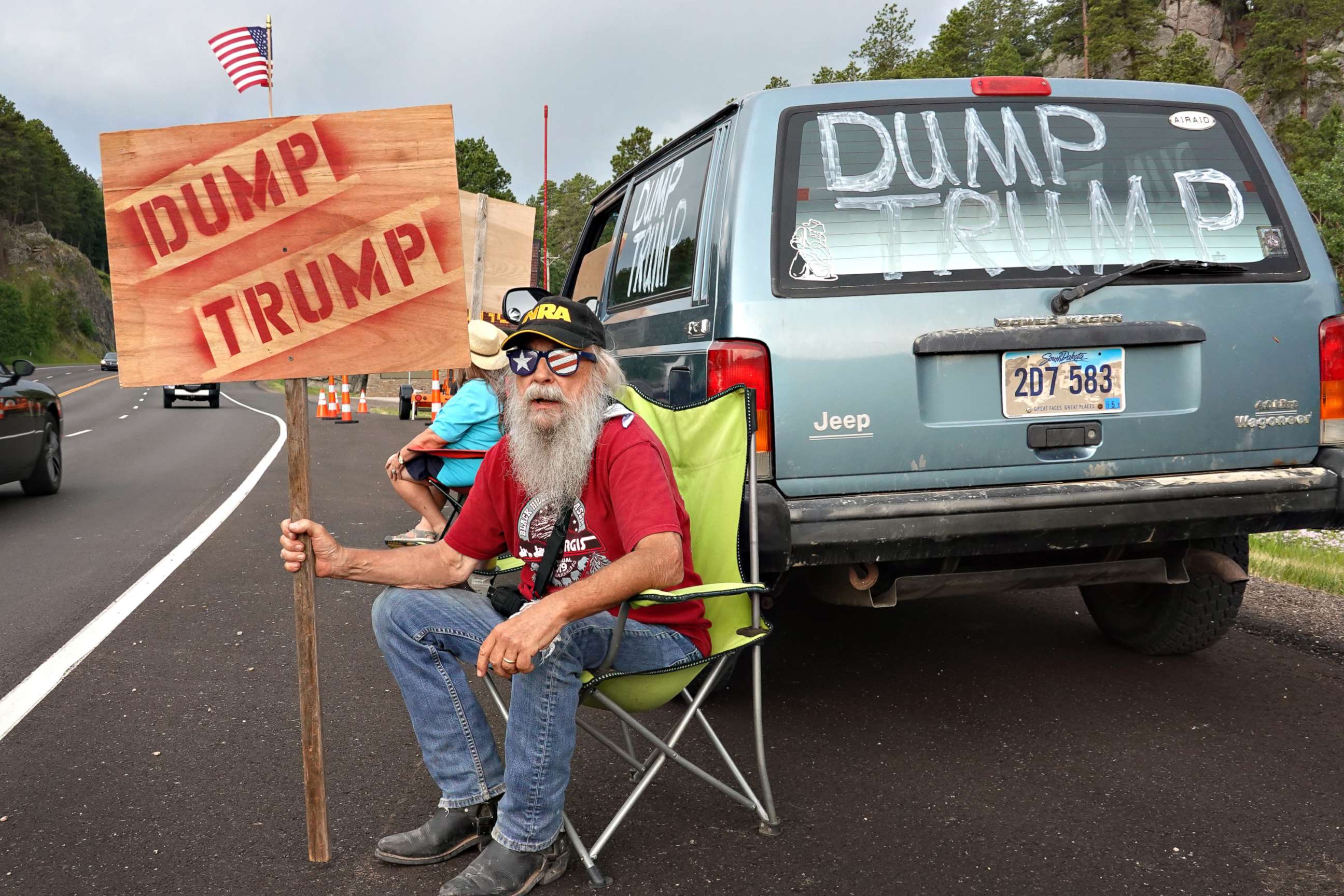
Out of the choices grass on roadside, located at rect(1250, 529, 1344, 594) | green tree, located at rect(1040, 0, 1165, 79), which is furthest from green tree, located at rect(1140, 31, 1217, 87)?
grass on roadside, located at rect(1250, 529, 1344, 594)

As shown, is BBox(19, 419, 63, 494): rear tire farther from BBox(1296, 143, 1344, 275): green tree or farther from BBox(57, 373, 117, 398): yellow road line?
BBox(1296, 143, 1344, 275): green tree

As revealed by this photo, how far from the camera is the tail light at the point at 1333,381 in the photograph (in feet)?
11.4

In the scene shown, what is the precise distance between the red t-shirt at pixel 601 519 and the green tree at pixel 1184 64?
58.0 metres

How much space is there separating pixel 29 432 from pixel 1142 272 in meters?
9.39

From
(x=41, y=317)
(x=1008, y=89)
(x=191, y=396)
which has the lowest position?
(x=191, y=396)

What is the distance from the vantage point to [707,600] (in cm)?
311

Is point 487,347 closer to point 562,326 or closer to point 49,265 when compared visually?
point 562,326

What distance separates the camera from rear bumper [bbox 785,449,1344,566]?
321cm

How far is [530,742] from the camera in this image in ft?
8.56

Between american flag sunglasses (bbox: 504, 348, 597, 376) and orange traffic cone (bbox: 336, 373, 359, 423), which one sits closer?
american flag sunglasses (bbox: 504, 348, 597, 376)

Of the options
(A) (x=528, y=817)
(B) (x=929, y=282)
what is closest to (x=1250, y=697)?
(B) (x=929, y=282)

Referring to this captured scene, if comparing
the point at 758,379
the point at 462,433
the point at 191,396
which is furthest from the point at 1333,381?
the point at 191,396

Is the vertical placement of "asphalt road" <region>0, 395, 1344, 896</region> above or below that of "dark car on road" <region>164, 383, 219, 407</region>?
above

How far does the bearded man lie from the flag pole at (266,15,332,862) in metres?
0.06
